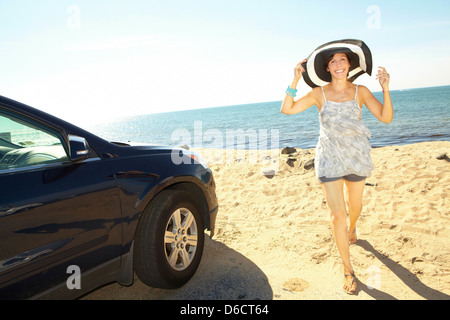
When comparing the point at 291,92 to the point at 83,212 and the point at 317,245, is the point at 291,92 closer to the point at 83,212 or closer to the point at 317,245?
the point at 317,245

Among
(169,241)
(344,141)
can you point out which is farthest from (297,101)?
(169,241)

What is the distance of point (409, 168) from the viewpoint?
5.84 meters

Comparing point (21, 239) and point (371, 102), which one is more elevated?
point (371, 102)

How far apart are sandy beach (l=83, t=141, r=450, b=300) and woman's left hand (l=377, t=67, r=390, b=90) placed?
1731 mm

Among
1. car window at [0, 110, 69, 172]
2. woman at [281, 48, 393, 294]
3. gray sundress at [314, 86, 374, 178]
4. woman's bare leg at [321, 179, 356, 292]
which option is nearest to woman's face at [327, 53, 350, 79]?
woman at [281, 48, 393, 294]

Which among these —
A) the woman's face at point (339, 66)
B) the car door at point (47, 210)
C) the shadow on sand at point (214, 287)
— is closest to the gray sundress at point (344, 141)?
the woman's face at point (339, 66)

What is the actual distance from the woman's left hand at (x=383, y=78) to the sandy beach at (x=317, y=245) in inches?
68.1

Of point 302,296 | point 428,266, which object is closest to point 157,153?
point 302,296

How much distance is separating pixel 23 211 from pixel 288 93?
234cm

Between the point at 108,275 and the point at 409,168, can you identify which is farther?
the point at 409,168

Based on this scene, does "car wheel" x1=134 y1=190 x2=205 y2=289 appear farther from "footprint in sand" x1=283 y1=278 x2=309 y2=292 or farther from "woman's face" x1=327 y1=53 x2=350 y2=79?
"woman's face" x1=327 y1=53 x2=350 y2=79

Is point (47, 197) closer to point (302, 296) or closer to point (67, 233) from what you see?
point (67, 233)

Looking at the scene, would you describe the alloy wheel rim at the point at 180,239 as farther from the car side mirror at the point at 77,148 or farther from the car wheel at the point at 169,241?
the car side mirror at the point at 77,148

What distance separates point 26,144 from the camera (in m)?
2.31
